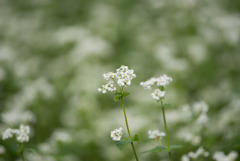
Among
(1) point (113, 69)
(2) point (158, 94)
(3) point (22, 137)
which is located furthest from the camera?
(1) point (113, 69)

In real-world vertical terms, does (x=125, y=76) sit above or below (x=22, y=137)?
above

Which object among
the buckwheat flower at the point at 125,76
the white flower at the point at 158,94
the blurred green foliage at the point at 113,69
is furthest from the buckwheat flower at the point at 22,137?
the white flower at the point at 158,94

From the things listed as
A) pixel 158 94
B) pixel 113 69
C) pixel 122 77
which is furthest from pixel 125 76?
pixel 113 69

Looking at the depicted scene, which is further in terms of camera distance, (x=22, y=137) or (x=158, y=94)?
(x=22, y=137)

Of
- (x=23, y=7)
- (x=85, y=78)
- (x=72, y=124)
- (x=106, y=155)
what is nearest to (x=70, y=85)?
(x=85, y=78)

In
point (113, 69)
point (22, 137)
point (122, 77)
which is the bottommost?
point (22, 137)

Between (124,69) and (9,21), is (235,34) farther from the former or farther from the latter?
(9,21)

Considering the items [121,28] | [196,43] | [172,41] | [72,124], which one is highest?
[121,28]

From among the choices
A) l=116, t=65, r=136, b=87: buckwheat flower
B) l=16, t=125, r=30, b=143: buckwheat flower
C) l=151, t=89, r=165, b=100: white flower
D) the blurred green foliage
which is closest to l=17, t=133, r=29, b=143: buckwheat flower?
l=16, t=125, r=30, b=143: buckwheat flower

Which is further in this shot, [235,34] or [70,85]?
[70,85]

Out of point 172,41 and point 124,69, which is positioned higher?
point 172,41

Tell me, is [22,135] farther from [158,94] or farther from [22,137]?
[158,94]
